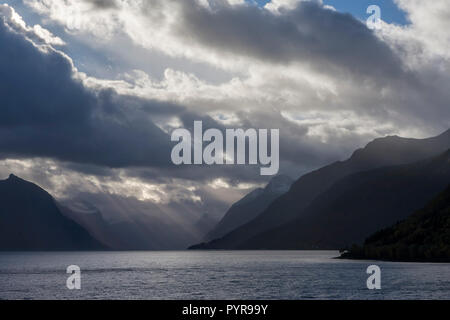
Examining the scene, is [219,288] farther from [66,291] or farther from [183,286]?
[66,291]

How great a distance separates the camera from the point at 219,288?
141 metres
